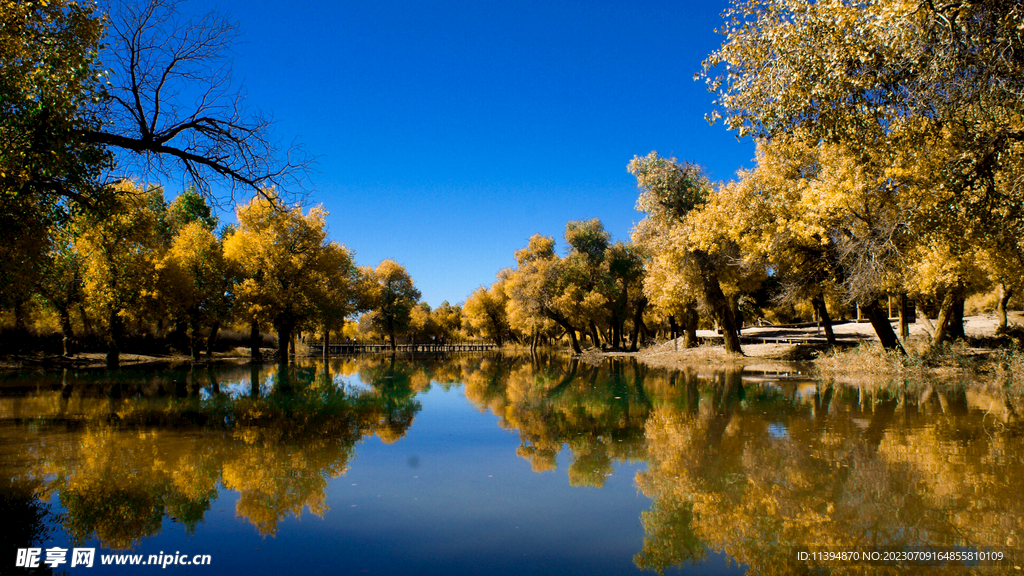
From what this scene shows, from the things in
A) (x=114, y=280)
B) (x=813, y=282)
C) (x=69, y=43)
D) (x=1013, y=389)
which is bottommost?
(x=1013, y=389)

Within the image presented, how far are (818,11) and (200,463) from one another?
1210 centimetres

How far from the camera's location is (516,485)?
20.4ft

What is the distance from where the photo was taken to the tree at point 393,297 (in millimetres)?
56312

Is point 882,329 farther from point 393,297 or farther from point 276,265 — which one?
point 393,297

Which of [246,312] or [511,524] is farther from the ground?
[246,312]

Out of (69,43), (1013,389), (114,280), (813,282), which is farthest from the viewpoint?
(114,280)

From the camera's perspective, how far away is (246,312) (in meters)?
32.3

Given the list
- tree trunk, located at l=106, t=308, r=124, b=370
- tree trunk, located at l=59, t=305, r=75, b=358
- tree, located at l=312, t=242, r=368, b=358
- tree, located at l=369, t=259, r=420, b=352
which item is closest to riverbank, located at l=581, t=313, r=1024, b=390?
tree, located at l=312, t=242, r=368, b=358

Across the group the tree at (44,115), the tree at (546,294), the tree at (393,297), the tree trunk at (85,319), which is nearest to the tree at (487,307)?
the tree at (393,297)

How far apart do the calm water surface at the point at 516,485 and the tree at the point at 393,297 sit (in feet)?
147

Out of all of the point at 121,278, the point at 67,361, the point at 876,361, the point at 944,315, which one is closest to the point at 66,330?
the point at 67,361

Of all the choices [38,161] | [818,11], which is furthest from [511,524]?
[818,11]

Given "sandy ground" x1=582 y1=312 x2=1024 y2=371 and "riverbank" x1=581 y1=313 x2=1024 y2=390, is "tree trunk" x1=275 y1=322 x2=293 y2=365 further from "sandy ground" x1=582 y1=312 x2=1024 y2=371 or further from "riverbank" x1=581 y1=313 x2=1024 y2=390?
"riverbank" x1=581 y1=313 x2=1024 y2=390

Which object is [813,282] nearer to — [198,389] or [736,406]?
[736,406]
